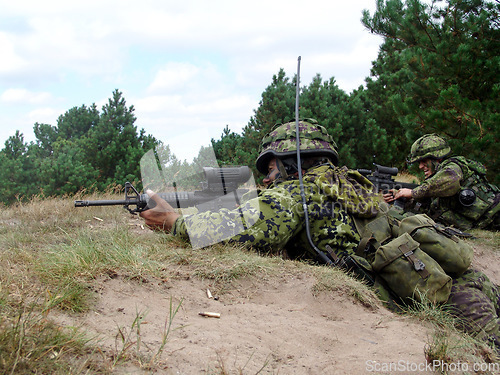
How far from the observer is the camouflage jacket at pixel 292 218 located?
11.0ft

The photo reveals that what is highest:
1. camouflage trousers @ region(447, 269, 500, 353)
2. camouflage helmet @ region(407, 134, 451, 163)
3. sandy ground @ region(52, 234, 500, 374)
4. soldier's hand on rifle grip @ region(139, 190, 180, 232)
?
camouflage helmet @ region(407, 134, 451, 163)

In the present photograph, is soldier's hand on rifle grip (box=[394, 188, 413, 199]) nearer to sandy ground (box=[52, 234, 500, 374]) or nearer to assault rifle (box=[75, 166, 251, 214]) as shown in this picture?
assault rifle (box=[75, 166, 251, 214])

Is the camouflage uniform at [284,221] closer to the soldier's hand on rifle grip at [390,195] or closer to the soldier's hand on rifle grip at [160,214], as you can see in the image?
the soldier's hand on rifle grip at [160,214]

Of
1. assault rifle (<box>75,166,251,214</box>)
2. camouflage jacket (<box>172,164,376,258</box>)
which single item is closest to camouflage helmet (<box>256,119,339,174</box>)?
camouflage jacket (<box>172,164,376,258</box>)

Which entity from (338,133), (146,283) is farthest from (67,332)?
(338,133)

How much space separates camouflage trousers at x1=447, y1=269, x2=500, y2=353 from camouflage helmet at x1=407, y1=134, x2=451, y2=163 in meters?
4.70

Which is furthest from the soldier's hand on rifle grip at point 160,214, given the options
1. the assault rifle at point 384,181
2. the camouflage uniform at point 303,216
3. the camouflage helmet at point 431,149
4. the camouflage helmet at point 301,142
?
the camouflage helmet at point 431,149

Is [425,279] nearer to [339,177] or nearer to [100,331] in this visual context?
[339,177]

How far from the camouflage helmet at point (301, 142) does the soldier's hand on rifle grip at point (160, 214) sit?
3.23ft

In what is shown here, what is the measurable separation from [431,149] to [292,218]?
521 centimetres

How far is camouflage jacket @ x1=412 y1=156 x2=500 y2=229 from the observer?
23.9 ft

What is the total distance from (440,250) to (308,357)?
4.95 feet

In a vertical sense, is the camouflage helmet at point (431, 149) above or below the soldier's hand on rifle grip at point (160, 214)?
above

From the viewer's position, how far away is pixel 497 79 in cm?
820
